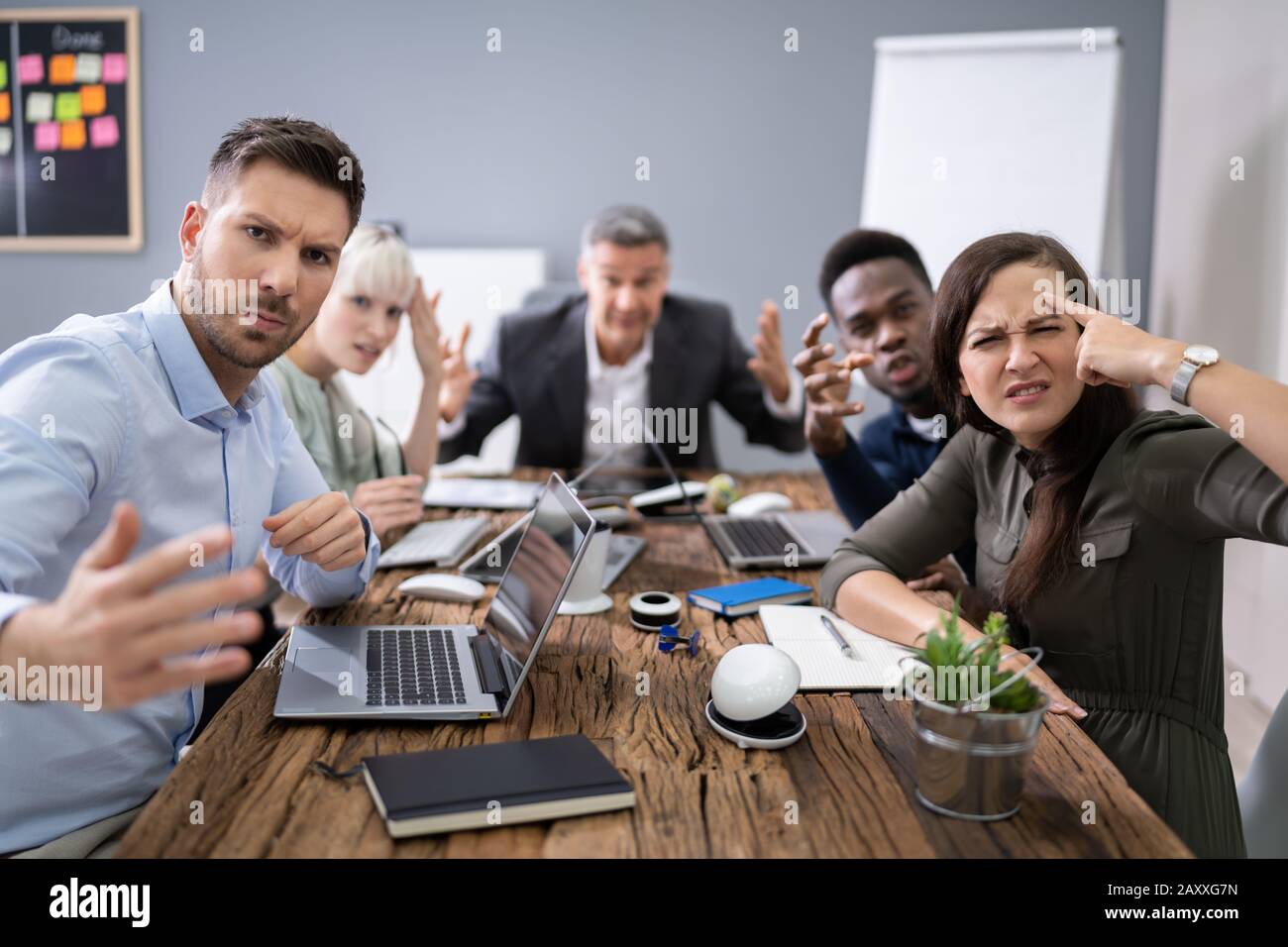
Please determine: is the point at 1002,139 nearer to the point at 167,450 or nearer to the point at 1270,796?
the point at 1270,796

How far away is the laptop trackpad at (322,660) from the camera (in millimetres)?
1236

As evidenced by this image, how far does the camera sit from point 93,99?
4281 millimetres

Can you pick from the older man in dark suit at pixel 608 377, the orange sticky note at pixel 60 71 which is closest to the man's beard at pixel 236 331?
the older man in dark suit at pixel 608 377

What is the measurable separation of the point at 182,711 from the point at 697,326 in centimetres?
223

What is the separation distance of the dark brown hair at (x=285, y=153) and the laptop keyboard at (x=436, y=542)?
2.14 feet

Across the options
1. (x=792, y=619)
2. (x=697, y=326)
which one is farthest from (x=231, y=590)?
(x=697, y=326)

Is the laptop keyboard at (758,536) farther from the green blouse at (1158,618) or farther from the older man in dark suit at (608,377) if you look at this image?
the older man in dark suit at (608,377)

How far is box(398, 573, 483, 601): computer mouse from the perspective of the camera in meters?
1.57

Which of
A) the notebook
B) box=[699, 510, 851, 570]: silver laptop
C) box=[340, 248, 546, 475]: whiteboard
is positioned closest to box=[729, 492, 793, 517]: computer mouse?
box=[699, 510, 851, 570]: silver laptop

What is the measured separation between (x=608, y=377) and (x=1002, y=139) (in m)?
1.60

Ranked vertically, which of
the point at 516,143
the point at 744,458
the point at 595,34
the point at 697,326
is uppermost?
the point at 595,34

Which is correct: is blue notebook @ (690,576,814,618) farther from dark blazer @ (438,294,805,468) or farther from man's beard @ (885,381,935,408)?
dark blazer @ (438,294,805,468)
